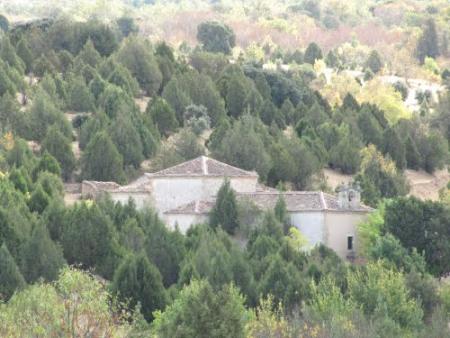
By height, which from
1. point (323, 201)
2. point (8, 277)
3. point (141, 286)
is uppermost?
point (8, 277)

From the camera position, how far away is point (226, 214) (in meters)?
67.9

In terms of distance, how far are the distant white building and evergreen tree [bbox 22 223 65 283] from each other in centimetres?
1183

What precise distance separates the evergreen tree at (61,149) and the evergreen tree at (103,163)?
2.10ft

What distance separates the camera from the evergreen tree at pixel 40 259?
184ft

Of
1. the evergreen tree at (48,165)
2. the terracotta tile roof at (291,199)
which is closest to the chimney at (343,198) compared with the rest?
the terracotta tile roof at (291,199)

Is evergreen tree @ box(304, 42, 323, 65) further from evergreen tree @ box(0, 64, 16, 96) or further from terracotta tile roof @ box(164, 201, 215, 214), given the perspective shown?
terracotta tile roof @ box(164, 201, 215, 214)

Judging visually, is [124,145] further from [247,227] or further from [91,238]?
[91,238]

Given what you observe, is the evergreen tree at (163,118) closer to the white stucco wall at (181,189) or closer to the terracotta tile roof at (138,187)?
the terracotta tile roof at (138,187)

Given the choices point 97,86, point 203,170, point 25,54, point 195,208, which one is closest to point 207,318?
A: point 195,208

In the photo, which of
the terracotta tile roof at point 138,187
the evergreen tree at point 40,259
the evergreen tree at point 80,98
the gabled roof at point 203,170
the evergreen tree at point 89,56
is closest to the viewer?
the evergreen tree at point 40,259

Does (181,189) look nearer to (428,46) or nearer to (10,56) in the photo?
(10,56)

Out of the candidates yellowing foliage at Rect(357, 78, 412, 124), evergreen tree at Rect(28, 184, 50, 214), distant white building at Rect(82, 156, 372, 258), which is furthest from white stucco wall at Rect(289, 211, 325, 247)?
yellowing foliage at Rect(357, 78, 412, 124)

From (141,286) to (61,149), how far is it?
24499 millimetres

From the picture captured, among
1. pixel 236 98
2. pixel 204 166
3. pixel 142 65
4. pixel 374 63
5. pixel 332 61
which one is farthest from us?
pixel 374 63
